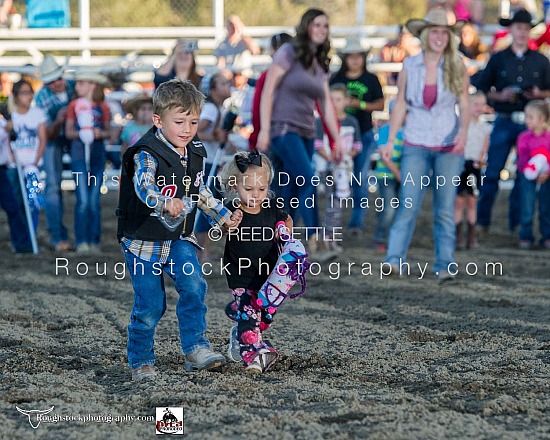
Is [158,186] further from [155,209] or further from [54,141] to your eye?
[54,141]

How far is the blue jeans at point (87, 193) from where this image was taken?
10.8 metres

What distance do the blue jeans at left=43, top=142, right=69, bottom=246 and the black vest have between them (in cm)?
583

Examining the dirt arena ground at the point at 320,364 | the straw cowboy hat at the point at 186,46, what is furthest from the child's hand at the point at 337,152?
the straw cowboy hat at the point at 186,46

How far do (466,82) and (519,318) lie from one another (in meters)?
2.46

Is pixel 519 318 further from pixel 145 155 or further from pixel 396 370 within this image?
pixel 145 155

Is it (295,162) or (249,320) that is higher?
(295,162)

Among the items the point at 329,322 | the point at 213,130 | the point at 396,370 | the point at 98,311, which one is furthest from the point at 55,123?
the point at 396,370

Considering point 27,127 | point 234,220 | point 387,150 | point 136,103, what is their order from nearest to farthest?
1. point 234,220
2. point 387,150
3. point 136,103
4. point 27,127

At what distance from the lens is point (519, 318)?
7168 mm

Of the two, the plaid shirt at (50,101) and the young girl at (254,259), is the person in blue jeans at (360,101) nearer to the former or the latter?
the plaid shirt at (50,101)

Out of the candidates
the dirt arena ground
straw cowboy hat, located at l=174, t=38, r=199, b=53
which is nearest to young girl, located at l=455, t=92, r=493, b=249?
the dirt arena ground

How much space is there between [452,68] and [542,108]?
2821 millimetres

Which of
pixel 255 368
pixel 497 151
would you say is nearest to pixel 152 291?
pixel 255 368

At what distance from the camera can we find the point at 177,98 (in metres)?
5.26
